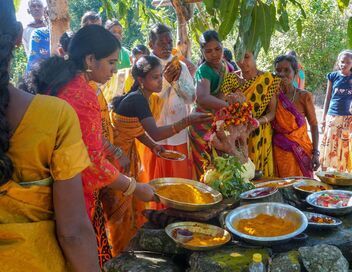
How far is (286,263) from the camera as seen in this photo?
2004mm

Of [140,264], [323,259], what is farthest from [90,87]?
[323,259]

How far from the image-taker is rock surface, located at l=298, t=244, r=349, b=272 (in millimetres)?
1968

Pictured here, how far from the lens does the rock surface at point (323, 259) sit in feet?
6.46

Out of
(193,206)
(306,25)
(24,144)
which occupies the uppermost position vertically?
(306,25)

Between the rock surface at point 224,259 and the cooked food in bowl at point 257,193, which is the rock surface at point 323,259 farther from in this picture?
the cooked food in bowl at point 257,193

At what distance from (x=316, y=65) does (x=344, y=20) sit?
142 cm

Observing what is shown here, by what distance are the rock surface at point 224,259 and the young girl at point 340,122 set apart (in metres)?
4.31

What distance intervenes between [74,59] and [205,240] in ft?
4.06

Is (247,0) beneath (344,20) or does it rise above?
beneath

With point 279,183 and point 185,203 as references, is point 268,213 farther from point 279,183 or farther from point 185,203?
point 279,183

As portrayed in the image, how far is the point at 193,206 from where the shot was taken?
2420mm

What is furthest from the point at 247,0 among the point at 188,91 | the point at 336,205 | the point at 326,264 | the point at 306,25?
the point at 306,25

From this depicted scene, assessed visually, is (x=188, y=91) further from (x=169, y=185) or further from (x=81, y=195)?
(x=81, y=195)

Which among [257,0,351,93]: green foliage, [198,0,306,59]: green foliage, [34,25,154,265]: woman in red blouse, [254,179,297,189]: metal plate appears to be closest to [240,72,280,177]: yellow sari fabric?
[254,179,297,189]: metal plate
